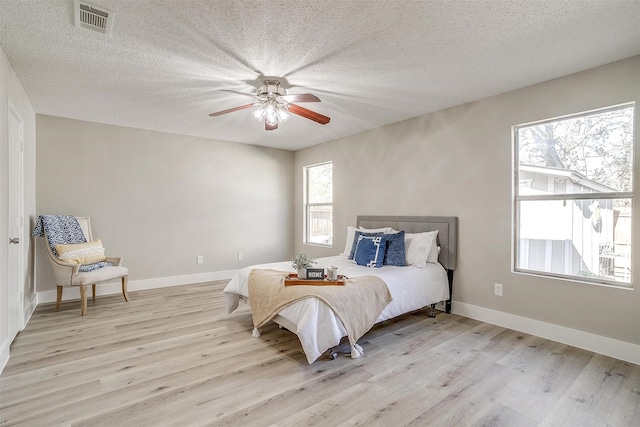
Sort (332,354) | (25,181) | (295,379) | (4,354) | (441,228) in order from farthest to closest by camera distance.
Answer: (441,228) < (25,181) < (332,354) < (4,354) < (295,379)

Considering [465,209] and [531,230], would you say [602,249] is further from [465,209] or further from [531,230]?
[465,209]

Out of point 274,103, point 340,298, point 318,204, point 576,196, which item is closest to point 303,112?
point 274,103

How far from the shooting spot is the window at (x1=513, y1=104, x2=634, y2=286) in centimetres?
268

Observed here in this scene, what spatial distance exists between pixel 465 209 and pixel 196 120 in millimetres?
3640

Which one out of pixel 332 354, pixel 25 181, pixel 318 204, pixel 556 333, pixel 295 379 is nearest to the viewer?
pixel 295 379

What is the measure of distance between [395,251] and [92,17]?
10.9 feet

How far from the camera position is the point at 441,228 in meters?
3.86

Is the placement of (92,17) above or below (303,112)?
above

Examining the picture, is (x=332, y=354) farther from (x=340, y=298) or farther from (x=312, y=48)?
(x=312, y=48)

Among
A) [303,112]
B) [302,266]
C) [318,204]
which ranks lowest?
[302,266]

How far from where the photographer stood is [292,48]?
8.05 ft

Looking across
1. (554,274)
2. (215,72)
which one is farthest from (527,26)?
(215,72)

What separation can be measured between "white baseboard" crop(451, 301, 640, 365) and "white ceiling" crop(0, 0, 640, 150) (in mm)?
2340

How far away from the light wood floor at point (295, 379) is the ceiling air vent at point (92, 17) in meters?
2.45
